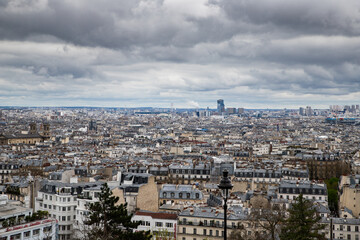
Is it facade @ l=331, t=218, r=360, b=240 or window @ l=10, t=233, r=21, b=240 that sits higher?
window @ l=10, t=233, r=21, b=240

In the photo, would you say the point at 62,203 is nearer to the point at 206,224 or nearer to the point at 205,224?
the point at 205,224

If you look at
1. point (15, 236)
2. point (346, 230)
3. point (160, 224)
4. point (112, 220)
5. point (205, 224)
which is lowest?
point (346, 230)

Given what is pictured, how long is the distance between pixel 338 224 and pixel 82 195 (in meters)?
→ 28.0

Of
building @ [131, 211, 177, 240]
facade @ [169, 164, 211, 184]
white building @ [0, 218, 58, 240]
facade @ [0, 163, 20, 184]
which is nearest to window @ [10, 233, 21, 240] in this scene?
white building @ [0, 218, 58, 240]

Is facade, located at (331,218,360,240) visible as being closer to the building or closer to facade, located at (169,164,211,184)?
the building

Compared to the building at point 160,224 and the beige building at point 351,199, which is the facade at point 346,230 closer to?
the beige building at point 351,199

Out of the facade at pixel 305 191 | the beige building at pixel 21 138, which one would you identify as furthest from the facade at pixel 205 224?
the beige building at pixel 21 138

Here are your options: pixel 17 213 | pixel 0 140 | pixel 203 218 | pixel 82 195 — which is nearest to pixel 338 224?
pixel 203 218

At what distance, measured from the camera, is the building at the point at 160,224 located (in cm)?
4678

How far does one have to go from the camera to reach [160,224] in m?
47.7

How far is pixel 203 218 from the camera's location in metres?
46.7

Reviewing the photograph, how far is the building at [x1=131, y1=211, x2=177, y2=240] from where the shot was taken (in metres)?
46.8

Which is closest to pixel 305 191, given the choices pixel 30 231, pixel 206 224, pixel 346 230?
pixel 346 230

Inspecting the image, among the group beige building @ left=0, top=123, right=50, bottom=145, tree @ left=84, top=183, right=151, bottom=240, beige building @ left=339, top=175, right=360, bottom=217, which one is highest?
tree @ left=84, top=183, right=151, bottom=240
